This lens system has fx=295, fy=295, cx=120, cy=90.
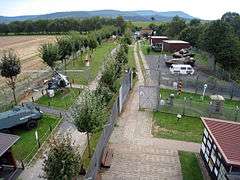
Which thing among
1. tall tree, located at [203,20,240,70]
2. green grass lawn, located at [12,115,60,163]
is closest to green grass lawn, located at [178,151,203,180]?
green grass lawn, located at [12,115,60,163]

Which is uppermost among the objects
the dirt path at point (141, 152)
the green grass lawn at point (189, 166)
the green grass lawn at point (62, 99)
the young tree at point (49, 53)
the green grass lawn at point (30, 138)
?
the young tree at point (49, 53)

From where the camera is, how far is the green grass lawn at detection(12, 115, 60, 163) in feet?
66.8

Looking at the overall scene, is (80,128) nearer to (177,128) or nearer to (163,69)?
(177,128)

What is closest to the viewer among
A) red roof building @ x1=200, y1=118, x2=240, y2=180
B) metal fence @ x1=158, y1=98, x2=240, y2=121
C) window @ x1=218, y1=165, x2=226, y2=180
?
red roof building @ x1=200, y1=118, x2=240, y2=180

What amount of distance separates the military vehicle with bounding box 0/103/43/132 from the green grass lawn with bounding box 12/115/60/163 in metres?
0.73

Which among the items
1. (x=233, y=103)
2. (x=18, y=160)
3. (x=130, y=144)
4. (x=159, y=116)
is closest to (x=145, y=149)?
(x=130, y=144)

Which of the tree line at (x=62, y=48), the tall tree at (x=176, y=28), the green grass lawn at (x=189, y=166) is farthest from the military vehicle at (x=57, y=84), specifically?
the tall tree at (x=176, y=28)

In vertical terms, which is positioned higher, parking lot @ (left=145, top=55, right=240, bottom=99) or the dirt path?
parking lot @ (left=145, top=55, right=240, bottom=99)

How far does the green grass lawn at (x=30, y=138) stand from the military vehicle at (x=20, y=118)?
73cm

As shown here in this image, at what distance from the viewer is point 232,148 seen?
663 inches

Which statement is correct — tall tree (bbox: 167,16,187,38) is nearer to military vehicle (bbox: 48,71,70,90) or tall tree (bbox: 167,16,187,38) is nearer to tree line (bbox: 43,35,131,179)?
military vehicle (bbox: 48,71,70,90)

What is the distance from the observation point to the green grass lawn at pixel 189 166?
1862 centimetres

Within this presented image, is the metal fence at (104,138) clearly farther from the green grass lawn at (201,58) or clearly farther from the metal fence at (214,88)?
the green grass lawn at (201,58)

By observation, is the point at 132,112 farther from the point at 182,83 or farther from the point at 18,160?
the point at 18,160
